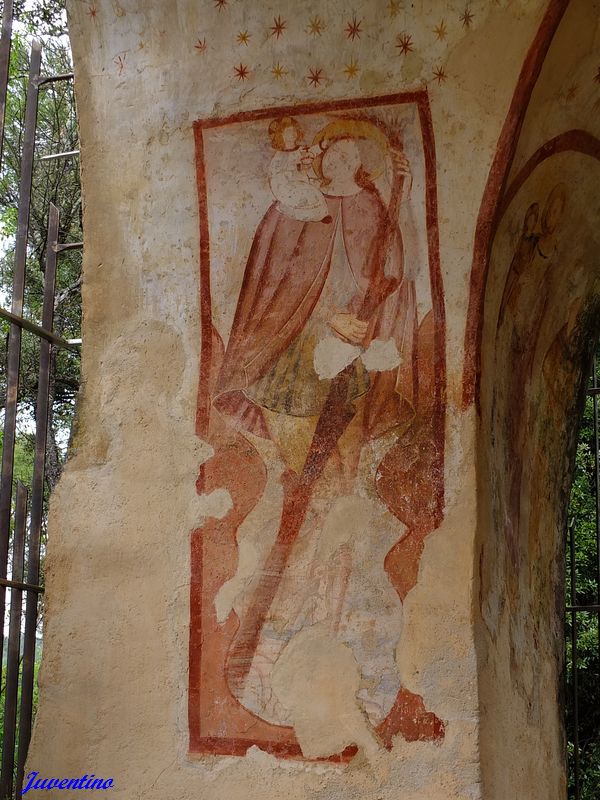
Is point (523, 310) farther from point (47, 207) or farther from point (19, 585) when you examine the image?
point (47, 207)

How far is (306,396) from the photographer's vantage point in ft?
14.7

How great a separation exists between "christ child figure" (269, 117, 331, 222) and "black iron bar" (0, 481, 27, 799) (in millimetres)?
1762

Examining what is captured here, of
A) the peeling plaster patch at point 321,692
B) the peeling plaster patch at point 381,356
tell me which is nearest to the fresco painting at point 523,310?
the peeling plaster patch at point 381,356

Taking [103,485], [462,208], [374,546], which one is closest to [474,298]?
[462,208]

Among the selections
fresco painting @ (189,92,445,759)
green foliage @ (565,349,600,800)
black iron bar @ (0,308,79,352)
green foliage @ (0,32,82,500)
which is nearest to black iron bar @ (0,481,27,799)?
black iron bar @ (0,308,79,352)

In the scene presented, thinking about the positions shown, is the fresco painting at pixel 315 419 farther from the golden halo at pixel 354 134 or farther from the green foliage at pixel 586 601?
the green foliage at pixel 586 601

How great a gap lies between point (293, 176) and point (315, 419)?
3.59ft

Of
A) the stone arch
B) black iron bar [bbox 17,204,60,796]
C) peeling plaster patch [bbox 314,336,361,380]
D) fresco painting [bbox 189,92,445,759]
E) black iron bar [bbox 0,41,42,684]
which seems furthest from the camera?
black iron bar [bbox 17,204,60,796]

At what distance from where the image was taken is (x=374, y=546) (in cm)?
427

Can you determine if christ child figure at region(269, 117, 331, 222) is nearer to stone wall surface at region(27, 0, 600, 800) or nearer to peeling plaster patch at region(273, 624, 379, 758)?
stone wall surface at region(27, 0, 600, 800)

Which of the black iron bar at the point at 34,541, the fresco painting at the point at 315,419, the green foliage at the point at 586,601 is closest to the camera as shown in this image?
the fresco painting at the point at 315,419

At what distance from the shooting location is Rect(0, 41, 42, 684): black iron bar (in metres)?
4.70

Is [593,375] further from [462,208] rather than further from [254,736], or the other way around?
[254,736]
